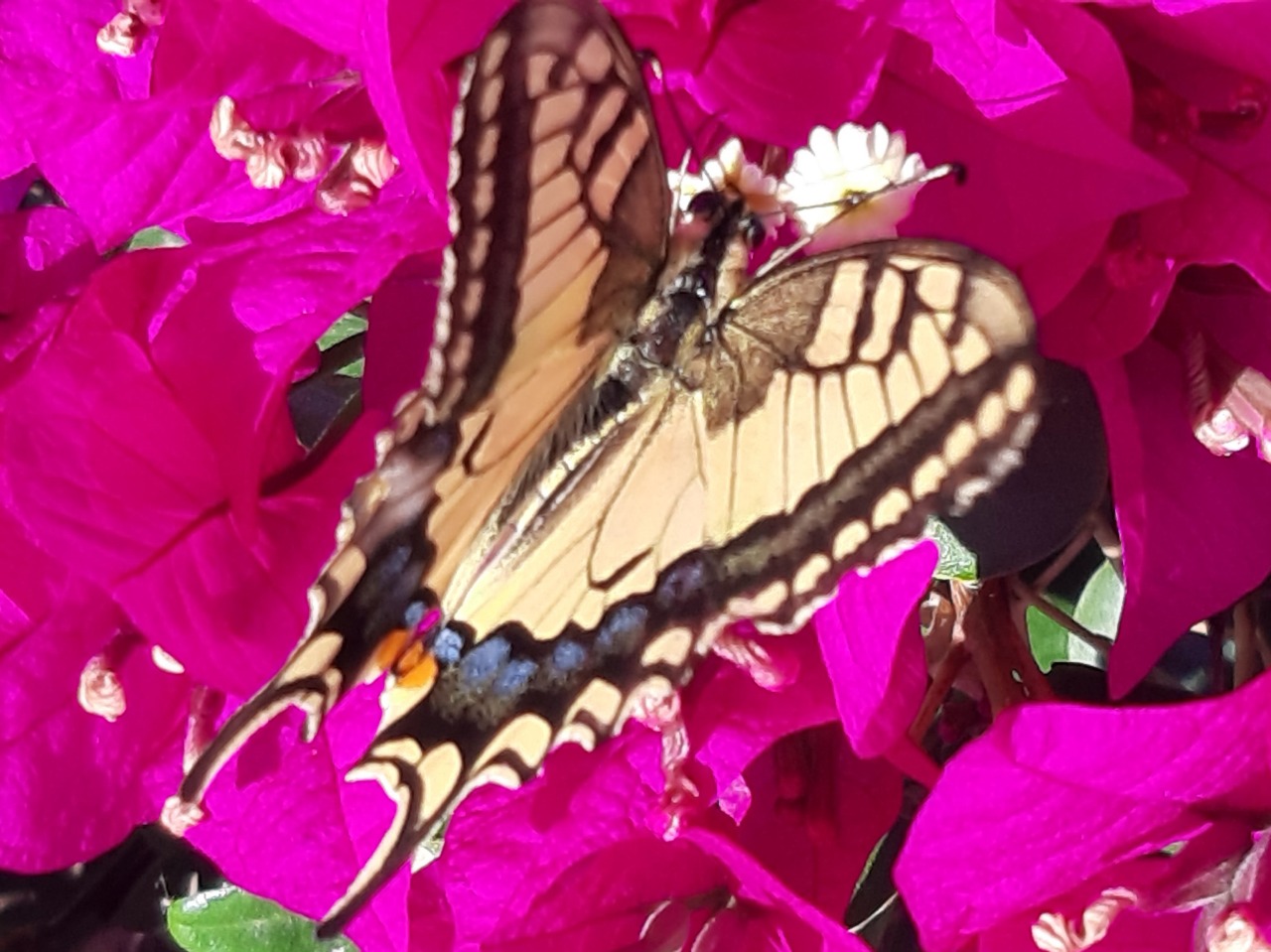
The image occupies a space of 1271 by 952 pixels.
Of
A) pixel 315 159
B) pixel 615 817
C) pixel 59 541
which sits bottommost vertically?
pixel 615 817

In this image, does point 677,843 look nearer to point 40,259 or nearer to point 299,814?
point 299,814

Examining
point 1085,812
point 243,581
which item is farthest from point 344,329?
point 1085,812

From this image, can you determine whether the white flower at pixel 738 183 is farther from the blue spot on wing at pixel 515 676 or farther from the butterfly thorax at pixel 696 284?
the blue spot on wing at pixel 515 676

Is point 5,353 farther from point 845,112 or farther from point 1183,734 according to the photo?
point 1183,734

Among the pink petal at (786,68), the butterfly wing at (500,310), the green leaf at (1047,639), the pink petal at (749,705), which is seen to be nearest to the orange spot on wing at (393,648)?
the butterfly wing at (500,310)

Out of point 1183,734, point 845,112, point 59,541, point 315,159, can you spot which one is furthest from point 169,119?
point 1183,734

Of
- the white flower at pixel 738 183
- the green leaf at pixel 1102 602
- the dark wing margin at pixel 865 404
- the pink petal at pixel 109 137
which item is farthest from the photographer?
the green leaf at pixel 1102 602
